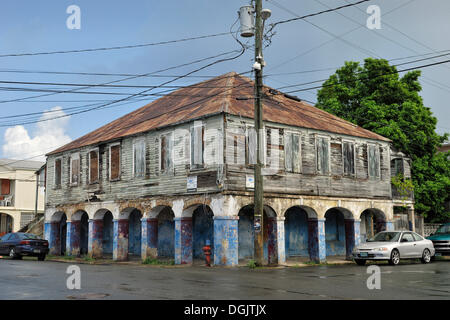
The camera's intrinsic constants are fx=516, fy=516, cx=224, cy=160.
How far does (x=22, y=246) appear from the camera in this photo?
26109mm

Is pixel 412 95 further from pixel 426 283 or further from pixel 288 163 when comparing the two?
pixel 426 283

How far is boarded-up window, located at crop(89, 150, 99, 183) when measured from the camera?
93.3ft

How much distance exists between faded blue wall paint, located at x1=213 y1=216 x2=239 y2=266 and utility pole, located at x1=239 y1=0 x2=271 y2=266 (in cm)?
104

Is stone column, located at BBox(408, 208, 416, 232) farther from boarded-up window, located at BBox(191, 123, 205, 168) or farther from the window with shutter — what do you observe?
the window with shutter

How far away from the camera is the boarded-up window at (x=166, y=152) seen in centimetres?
2359

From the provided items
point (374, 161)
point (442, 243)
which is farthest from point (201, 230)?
point (442, 243)

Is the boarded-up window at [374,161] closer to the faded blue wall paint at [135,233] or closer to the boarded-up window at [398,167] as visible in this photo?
the boarded-up window at [398,167]

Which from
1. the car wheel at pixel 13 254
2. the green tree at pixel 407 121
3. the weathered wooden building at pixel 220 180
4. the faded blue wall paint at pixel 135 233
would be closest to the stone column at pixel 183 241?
the weathered wooden building at pixel 220 180

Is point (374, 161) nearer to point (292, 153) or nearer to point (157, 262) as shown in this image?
point (292, 153)

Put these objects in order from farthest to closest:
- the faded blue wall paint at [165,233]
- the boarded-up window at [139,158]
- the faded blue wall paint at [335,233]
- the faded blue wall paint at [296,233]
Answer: the faded blue wall paint at [335,233] < the faded blue wall paint at [165,233] < the faded blue wall paint at [296,233] < the boarded-up window at [139,158]

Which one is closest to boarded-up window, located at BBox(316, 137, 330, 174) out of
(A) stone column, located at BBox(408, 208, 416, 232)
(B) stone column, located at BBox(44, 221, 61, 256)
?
(A) stone column, located at BBox(408, 208, 416, 232)

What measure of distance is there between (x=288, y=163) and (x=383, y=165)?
7.47 m

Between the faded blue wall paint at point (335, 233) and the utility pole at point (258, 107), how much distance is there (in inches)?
364
